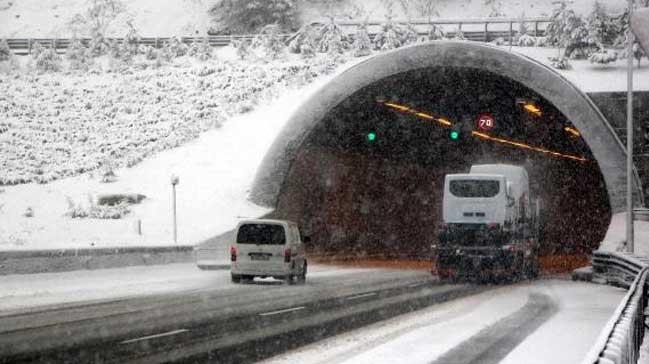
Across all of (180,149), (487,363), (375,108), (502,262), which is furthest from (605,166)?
(487,363)

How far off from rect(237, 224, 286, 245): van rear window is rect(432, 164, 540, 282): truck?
20.5ft

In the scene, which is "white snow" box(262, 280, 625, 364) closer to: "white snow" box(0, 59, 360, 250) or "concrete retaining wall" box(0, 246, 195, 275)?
"concrete retaining wall" box(0, 246, 195, 275)

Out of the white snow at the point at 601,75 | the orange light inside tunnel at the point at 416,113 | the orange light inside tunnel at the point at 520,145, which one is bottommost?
the orange light inside tunnel at the point at 520,145

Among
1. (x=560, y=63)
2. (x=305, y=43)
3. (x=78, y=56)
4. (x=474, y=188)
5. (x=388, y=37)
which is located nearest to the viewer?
(x=474, y=188)

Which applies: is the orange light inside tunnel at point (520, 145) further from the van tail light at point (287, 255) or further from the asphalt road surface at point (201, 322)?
the asphalt road surface at point (201, 322)

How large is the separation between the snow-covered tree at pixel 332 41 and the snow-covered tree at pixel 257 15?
2872 cm

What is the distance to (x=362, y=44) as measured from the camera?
56.2 meters

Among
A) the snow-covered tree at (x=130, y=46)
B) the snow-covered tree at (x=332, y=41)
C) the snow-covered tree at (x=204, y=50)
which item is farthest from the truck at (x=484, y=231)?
the snow-covered tree at (x=130, y=46)

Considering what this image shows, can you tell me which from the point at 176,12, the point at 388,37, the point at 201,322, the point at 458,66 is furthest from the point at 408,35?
the point at 176,12

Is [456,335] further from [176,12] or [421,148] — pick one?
[176,12]

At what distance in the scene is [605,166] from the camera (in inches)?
1478

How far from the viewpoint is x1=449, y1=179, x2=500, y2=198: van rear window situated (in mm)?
33406

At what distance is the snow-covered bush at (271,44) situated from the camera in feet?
194

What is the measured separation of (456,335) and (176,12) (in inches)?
3544
